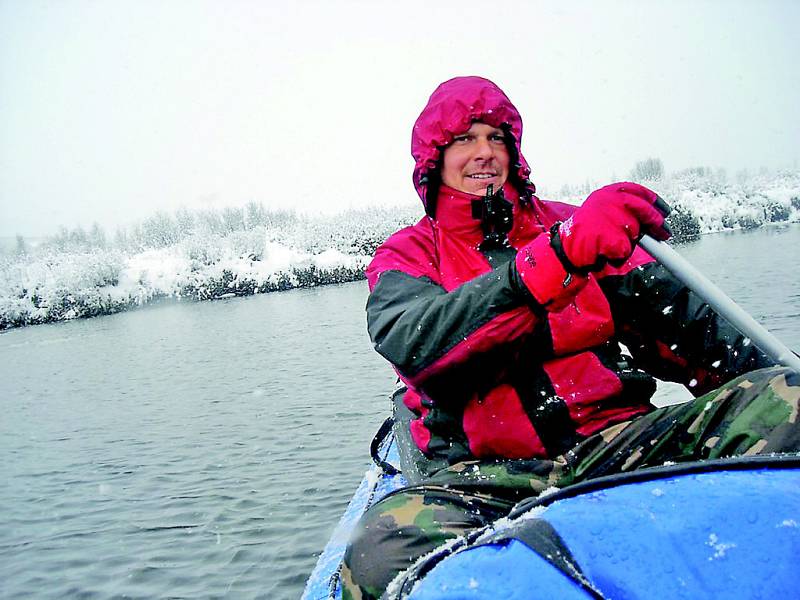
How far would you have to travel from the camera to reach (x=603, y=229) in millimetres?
1462

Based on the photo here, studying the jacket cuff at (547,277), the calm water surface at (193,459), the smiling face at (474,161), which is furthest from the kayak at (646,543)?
the calm water surface at (193,459)

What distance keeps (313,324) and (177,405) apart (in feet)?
26.5

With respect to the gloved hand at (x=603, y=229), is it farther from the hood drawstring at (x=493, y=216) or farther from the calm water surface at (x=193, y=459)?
the calm water surface at (x=193, y=459)

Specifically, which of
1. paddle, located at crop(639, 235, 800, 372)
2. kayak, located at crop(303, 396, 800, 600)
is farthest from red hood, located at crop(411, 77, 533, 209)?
kayak, located at crop(303, 396, 800, 600)

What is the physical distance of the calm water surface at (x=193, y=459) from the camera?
4.05 m

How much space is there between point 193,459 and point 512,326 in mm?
5538

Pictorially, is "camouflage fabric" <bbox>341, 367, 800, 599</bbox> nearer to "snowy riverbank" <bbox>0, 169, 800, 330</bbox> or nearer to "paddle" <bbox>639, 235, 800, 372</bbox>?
"paddle" <bbox>639, 235, 800, 372</bbox>

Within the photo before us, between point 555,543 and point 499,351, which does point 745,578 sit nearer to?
point 555,543

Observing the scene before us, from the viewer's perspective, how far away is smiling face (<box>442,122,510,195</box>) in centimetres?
214

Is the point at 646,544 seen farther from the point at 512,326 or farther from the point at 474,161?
the point at 474,161

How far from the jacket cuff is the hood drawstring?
473 millimetres

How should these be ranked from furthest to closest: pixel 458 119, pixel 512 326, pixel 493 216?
pixel 458 119 → pixel 493 216 → pixel 512 326

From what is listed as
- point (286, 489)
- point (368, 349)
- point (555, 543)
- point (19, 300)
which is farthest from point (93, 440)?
point (19, 300)

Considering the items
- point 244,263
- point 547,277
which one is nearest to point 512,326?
point 547,277
